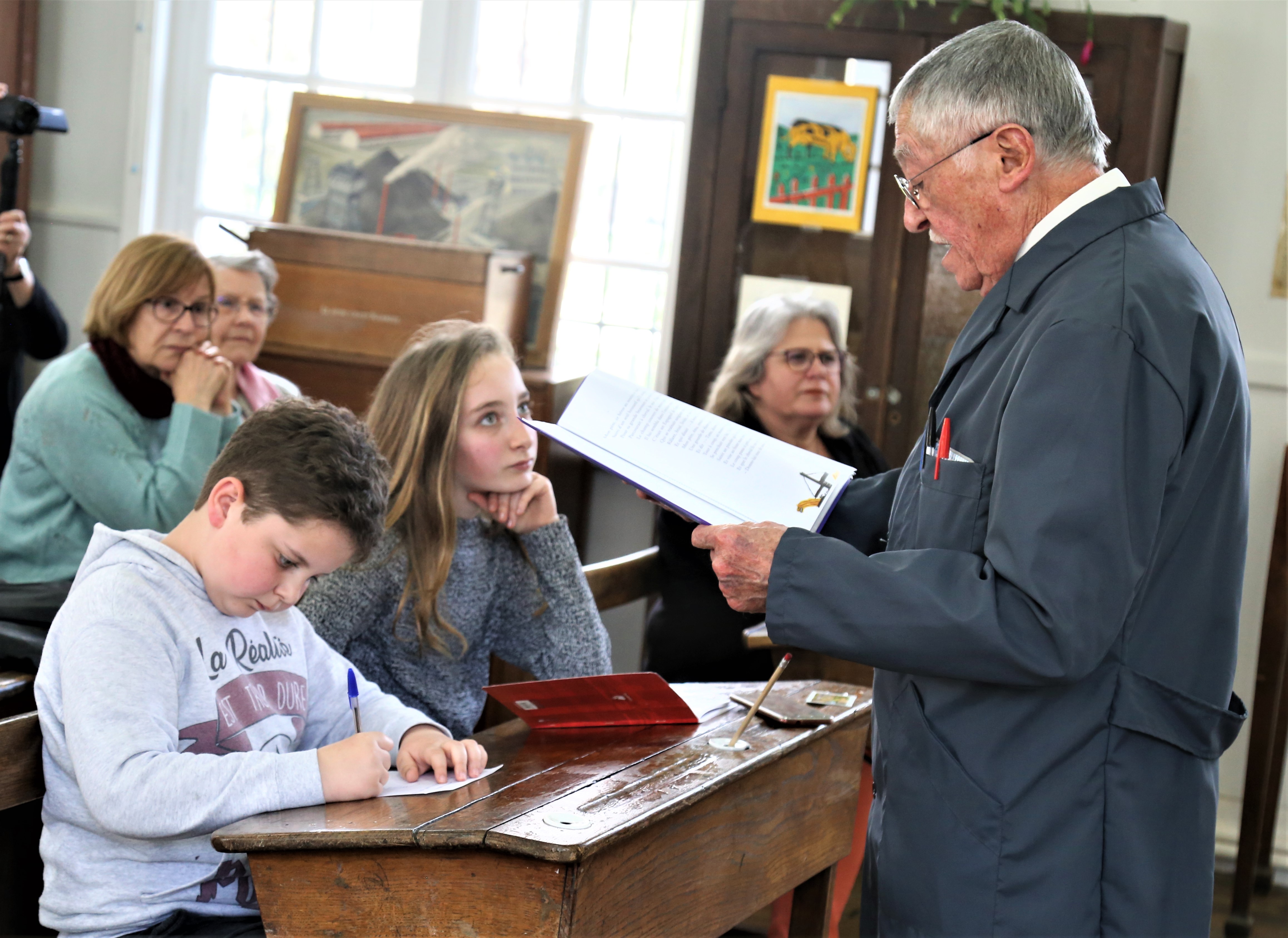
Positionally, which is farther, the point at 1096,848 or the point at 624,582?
the point at 624,582

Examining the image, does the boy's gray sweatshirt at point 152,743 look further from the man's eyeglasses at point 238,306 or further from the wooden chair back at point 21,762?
the man's eyeglasses at point 238,306

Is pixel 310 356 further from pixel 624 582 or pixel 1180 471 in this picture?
pixel 1180 471

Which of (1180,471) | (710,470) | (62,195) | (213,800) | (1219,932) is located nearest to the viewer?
(1180,471)

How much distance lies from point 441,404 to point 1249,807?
244 centimetres

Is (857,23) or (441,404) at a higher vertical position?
(857,23)

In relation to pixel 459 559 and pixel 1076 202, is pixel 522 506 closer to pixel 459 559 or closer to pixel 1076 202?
pixel 459 559

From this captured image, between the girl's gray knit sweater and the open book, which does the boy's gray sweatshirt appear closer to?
the girl's gray knit sweater

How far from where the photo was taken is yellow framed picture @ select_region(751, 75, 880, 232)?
369 cm

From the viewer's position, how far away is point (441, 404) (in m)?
2.14

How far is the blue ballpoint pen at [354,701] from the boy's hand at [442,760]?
0.32ft

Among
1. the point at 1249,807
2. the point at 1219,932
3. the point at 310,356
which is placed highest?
the point at 310,356

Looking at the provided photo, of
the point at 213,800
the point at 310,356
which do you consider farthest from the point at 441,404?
the point at 310,356

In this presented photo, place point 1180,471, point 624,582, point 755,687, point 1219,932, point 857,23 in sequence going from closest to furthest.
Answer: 1. point 1180,471
2. point 755,687
3. point 624,582
4. point 1219,932
5. point 857,23

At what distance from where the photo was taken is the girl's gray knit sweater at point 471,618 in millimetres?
2023
